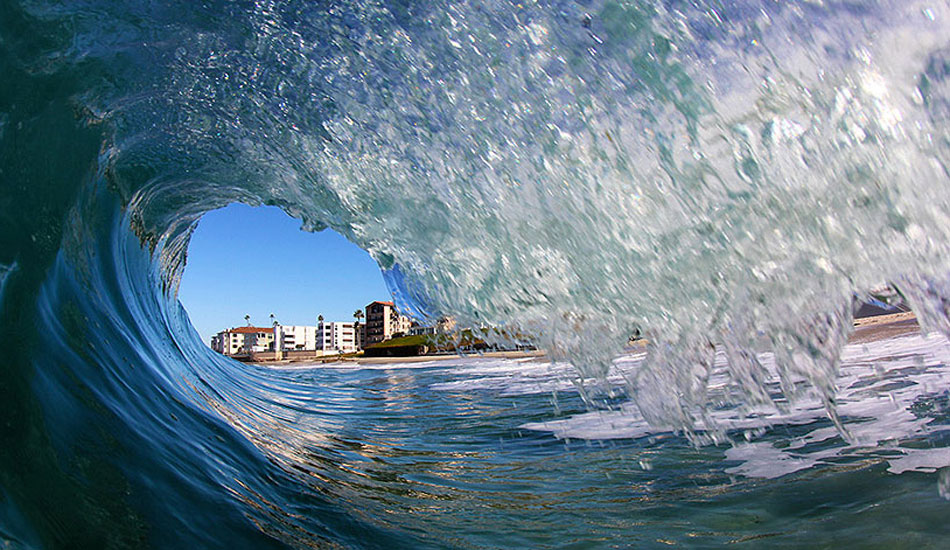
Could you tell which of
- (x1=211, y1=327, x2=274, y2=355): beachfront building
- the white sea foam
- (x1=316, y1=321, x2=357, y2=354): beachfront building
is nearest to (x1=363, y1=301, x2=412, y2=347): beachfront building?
(x1=316, y1=321, x2=357, y2=354): beachfront building

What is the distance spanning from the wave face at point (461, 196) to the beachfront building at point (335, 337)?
134 metres

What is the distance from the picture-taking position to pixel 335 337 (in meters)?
136

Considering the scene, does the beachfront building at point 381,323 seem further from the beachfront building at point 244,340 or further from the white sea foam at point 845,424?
the white sea foam at point 845,424

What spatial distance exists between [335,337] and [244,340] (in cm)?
2066

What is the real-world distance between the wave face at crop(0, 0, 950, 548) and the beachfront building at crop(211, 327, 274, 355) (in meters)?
139

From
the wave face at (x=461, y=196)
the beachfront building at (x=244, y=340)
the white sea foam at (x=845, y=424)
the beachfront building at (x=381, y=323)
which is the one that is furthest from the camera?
the beachfront building at (x=244, y=340)

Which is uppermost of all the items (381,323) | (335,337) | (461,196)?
(461,196)

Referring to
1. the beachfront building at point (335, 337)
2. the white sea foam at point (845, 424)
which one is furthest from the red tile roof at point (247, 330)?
the white sea foam at point (845, 424)

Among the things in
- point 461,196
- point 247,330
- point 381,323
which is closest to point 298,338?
point 247,330

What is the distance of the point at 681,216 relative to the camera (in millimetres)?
2701

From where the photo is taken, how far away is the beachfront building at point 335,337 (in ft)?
445

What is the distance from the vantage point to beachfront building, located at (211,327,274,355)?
135 meters

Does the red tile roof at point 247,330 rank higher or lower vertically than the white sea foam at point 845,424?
higher

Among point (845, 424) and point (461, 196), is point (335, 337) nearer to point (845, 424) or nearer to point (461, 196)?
point (461, 196)
